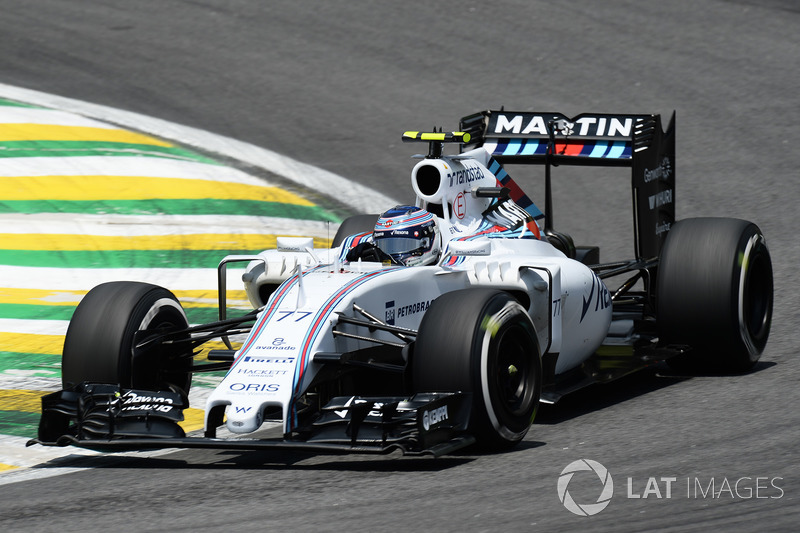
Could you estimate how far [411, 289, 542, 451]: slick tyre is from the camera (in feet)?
22.8

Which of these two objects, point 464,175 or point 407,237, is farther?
point 464,175

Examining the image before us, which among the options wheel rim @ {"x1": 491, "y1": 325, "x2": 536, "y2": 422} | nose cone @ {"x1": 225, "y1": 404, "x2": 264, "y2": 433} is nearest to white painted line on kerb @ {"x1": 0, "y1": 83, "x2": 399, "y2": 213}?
wheel rim @ {"x1": 491, "y1": 325, "x2": 536, "y2": 422}

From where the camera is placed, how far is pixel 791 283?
445 inches

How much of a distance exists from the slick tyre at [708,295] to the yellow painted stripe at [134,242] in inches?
177

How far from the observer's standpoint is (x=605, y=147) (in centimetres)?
1018

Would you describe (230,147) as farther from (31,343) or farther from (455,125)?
Result: (31,343)

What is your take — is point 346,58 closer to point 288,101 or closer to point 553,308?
point 288,101

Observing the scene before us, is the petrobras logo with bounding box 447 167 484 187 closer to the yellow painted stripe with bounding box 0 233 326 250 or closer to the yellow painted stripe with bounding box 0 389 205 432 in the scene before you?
the yellow painted stripe with bounding box 0 389 205 432

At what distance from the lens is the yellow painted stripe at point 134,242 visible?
12.1 m

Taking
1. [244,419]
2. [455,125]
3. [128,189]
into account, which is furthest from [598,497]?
[455,125]

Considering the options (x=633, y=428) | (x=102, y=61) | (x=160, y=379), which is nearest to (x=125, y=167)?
(x=102, y=61)

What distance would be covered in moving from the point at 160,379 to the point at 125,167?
6699mm

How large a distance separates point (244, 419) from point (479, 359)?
4.05ft
